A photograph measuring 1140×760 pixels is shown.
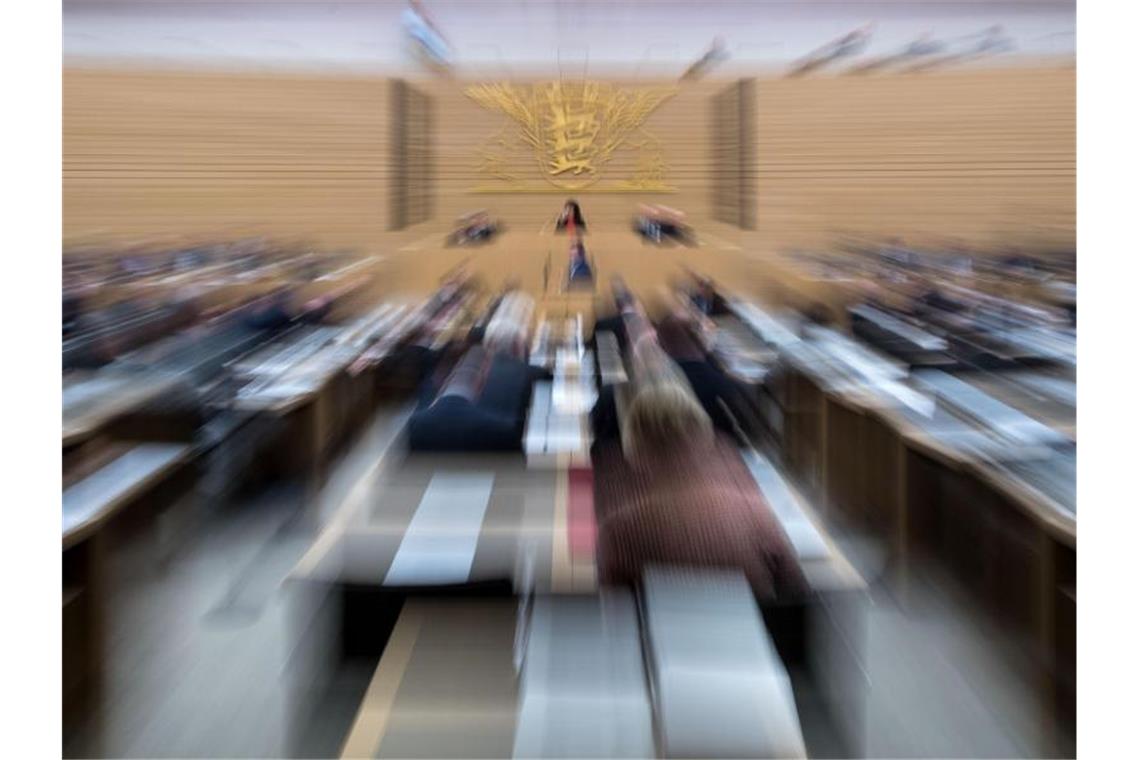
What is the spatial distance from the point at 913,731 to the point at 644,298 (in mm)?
986

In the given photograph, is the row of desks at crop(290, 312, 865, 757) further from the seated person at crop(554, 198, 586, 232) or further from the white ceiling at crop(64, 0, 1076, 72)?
the white ceiling at crop(64, 0, 1076, 72)

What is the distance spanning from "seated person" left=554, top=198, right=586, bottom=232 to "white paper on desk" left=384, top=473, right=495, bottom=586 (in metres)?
0.54

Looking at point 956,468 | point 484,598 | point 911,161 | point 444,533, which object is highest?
point 911,161

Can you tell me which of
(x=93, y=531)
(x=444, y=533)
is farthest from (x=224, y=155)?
(x=444, y=533)

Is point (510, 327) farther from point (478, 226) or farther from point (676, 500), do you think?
point (676, 500)

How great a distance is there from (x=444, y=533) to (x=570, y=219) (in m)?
0.70

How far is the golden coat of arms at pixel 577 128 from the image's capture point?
6.03 ft

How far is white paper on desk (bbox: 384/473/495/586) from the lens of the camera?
1.74m

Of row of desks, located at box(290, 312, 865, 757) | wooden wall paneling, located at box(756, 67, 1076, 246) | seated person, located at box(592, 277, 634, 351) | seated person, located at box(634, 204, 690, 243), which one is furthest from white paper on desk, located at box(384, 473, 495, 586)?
wooden wall paneling, located at box(756, 67, 1076, 246)

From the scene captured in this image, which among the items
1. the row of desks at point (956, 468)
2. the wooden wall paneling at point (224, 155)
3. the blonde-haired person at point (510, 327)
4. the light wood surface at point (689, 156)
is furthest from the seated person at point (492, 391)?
the row of desks at point (956, 468)

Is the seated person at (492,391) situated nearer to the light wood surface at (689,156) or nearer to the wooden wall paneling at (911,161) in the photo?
the light wood surface at (689,156)

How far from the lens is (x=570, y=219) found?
6.12 ft

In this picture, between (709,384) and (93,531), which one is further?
(709,384)
